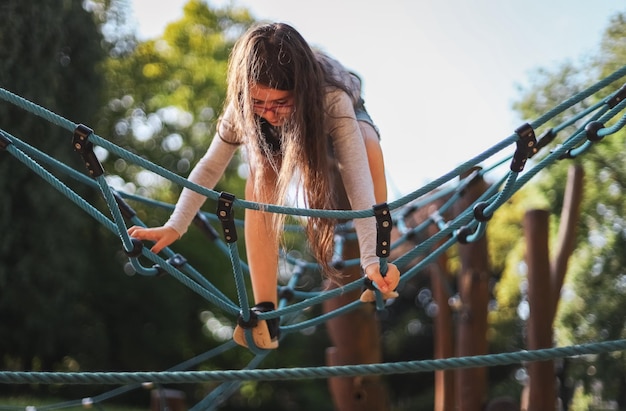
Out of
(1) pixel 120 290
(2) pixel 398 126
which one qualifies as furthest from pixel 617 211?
(1) pixel 120 290

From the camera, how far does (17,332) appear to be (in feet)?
25.6

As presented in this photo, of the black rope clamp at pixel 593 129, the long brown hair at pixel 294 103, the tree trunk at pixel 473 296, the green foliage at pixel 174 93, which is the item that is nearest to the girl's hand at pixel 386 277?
the long brown hair at pixel 294 103

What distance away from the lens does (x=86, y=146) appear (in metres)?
1.70

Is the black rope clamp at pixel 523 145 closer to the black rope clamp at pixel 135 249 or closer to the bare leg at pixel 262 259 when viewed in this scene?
the bare leg at pixel 262 259

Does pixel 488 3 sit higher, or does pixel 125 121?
pixel 125 121

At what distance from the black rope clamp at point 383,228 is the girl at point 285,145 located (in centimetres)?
6

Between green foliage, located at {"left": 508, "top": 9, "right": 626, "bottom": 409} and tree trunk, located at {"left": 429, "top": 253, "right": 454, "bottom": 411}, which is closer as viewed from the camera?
tree trunk, located at {"left": 429, "top": 253, "right": 454, "bottom": 411}

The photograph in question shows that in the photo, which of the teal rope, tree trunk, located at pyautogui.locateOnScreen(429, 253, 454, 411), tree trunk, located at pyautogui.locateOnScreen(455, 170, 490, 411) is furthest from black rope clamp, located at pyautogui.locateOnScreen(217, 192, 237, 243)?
tree trunk, located at pyautogui.locateOnScreen(429, 253, 454, 411)

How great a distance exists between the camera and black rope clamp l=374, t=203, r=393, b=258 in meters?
1.68

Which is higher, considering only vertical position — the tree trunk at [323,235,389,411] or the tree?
the tree

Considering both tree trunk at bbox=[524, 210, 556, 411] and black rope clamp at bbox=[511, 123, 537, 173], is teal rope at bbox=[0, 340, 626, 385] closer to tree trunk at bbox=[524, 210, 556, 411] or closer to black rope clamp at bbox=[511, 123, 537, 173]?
black rope clamp at bbox=[511, 123, 537, 173]

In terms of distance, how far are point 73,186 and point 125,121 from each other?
2.64m

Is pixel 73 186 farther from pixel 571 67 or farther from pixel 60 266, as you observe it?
pixel 571 67

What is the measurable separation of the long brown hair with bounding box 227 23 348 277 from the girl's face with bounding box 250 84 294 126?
1 centimetres
